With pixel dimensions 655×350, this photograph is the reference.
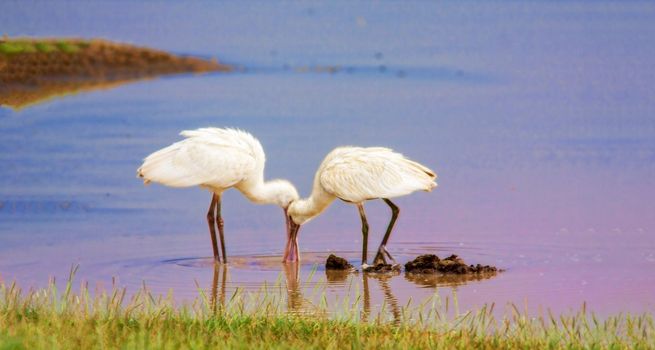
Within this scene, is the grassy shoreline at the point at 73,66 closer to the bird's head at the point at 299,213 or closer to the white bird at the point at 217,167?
the white bird at the point at 217,167

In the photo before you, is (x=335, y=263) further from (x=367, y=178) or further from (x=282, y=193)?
(x=282, y=193)

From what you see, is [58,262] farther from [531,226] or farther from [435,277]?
[531,226]

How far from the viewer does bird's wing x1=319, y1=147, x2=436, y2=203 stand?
13.0 metres

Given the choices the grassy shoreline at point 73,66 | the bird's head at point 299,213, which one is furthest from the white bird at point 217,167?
the grassy shoreline at point 73,66

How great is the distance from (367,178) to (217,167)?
63.0 inches

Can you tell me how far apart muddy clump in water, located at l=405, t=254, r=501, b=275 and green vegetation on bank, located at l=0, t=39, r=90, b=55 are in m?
14.5

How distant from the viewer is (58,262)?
12875mm

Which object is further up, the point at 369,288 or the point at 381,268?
the point at 381,268

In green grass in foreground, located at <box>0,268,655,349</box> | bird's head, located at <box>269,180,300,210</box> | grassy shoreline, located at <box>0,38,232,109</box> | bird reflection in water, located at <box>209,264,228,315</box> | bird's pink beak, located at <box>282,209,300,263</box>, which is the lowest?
green grass in foreground, located at <box>0,268,655,349</box>

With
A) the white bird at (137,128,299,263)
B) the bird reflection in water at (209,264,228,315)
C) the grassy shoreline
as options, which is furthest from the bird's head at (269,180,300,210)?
the grassy shoreline

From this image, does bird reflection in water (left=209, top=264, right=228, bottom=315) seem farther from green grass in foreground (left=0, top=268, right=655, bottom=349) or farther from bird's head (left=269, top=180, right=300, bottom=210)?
green grass in foreground (left=0, top=268, right=655, bottom=349)

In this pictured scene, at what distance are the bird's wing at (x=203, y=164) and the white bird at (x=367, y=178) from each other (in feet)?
2.78

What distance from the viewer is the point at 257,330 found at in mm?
8992

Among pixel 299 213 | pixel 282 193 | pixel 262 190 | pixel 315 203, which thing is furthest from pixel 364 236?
pixel 262 190
